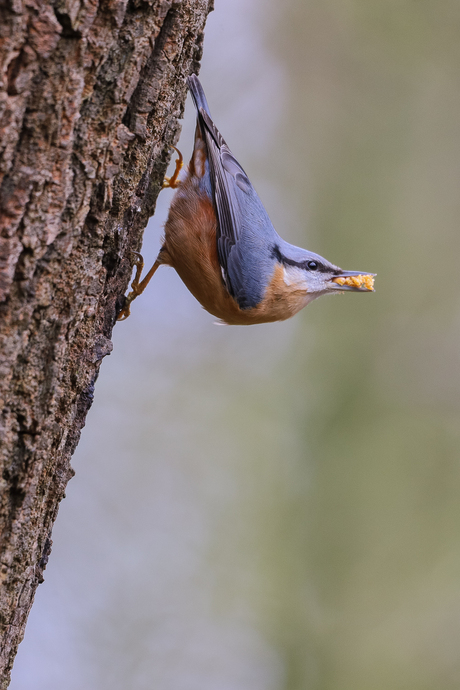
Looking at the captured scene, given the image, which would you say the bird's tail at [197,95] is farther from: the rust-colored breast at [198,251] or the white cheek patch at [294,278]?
the white cheek patch at [294,278]

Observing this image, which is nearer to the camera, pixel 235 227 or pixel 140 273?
pixel 140 273

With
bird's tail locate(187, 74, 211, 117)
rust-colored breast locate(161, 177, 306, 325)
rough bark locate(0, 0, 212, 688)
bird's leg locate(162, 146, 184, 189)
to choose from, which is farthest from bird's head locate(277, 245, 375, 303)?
rough bark locate(0, 0, 212, 688)

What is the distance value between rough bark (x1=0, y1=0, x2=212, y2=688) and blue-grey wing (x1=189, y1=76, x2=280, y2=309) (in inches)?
47.9

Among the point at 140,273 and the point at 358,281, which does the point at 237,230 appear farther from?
the point at 358,281

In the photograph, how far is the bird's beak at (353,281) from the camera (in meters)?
3.08

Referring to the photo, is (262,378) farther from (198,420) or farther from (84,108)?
(84,108)

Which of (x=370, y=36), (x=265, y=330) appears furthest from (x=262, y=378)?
(x=370, y=36)

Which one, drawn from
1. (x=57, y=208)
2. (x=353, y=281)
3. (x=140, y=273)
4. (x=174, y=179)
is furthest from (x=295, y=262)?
(x=57, y=208)

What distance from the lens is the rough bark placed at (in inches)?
42.1

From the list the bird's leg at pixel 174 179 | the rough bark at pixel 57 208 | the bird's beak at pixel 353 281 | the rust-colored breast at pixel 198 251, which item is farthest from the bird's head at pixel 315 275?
the rough bark at pixel 57 208

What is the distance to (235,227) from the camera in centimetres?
289

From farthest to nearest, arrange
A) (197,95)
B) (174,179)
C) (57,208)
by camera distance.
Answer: (174,179) → (197,95) → (57,208)

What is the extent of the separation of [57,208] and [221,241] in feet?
5.59

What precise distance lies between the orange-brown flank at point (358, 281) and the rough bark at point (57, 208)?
1712mm
